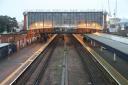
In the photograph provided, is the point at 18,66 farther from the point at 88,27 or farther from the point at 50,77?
the point at 88,27

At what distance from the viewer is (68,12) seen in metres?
63.3

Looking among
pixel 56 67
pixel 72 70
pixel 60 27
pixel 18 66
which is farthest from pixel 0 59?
pixel 60 27

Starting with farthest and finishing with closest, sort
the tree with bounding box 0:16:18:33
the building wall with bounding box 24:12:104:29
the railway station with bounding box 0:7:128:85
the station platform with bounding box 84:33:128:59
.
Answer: the tree with bounding box 0:16:18:33 < the building wall with bounding box 24:12:104:29 < the railway station with bounding box 0:7:128:85 < the station platform with bounding box 84:33:128:59

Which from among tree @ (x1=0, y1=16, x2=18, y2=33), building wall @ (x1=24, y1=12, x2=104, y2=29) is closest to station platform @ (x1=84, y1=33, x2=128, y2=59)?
building wall @ (x1=24, y1=12, x2=104, y2=29)

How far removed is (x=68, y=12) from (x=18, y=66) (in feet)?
113

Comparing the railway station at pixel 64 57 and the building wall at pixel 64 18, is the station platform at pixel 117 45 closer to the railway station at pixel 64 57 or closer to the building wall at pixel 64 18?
the railway station at pixel 64 57

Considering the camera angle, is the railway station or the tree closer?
the railway station

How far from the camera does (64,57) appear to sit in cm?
3769

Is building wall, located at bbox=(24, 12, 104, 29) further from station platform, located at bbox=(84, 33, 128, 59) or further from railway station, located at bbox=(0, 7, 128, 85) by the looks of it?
station platform, located at bbox=(84, 33, 128, 59)

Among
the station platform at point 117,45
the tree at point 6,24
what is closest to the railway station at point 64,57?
the station platform at point 117,45

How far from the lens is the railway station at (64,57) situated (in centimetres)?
2273

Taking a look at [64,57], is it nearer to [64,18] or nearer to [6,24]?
[64,18]

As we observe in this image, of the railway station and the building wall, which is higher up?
the building wall

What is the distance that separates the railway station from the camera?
22.7 meters
